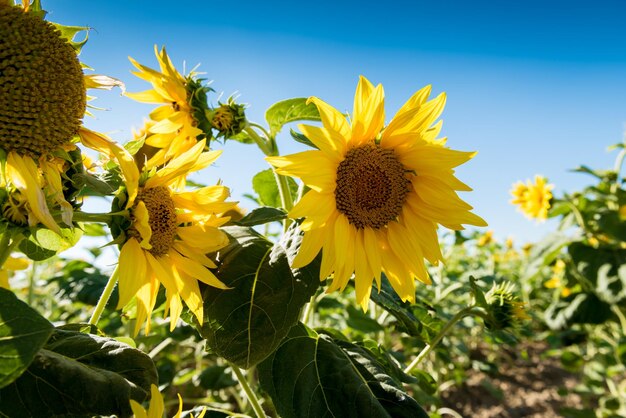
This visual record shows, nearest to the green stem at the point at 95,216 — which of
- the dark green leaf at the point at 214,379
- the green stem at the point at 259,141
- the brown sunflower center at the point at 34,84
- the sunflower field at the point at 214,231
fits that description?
the sunflower field at the point at 214,231

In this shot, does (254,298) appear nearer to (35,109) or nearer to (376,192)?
(376,192)

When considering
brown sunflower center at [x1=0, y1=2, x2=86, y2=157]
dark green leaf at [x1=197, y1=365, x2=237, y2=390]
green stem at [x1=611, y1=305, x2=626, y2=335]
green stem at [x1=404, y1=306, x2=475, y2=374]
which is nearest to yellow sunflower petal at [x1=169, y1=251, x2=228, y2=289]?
brown sunflower center at [x1=0, y1=2, x2=86, y2=157]

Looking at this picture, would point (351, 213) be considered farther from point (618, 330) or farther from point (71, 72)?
point (618, 330)

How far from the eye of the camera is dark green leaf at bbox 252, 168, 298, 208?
156 centimetres

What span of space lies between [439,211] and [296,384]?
52 centimetres

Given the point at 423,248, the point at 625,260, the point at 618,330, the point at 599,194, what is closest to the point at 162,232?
the point at 423,248

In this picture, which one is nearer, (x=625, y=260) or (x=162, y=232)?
(x=162, y=232)

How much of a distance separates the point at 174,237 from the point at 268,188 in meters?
0.47

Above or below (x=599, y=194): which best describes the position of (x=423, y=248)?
below

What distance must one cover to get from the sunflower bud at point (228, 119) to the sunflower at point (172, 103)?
0.09ft

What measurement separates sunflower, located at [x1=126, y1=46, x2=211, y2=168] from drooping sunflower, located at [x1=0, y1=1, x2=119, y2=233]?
462mm

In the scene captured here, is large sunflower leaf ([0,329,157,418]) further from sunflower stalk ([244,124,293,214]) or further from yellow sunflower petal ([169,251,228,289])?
sunflower stalk ([244,124,293,214])

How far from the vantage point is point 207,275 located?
3.68ft

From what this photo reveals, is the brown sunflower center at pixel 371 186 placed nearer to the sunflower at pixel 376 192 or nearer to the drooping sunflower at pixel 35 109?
the sunflower at pixel 376 192
